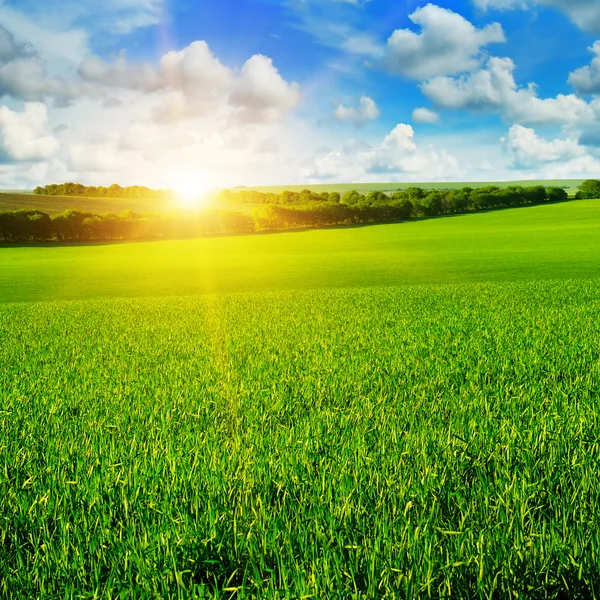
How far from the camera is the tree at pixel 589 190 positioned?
440 feet

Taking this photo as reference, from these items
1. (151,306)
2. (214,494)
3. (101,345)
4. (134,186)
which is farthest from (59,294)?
(134,186)

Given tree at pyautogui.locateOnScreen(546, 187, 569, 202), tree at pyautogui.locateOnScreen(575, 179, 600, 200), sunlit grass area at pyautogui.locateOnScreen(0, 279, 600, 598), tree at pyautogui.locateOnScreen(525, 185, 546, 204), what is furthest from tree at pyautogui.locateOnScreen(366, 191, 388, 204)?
sunlit grass area at pyautogui.locateOnScreen(0, 279, 600, 598)

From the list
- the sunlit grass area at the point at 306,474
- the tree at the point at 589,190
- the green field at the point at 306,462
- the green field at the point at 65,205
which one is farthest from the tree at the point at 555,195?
the sunlit grass area at the point at 306,474

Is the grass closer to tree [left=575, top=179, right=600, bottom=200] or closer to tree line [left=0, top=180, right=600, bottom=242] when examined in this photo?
tree line [left=0, top=180, right=600, bottom=242]

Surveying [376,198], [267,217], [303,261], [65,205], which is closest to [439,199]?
[376,198]

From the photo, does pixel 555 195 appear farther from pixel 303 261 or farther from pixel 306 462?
pixel 306 462

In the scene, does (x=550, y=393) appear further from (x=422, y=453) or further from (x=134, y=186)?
(x=134, y=186)

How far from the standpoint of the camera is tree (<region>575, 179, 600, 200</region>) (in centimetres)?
13425

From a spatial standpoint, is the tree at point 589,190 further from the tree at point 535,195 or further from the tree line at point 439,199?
the tree at point 535,195

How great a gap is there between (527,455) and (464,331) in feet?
29.3

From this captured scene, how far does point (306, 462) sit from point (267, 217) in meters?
95.1

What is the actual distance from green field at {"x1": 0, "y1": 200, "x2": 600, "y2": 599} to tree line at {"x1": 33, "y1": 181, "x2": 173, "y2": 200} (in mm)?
155853

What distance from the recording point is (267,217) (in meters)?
98.1

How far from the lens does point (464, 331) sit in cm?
1346
